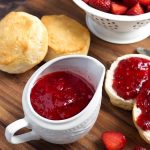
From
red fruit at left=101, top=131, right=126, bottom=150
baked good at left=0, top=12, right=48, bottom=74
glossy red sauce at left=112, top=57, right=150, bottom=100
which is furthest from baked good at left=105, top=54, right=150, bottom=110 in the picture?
baked good at left=0, top=12, right=48, bottom=74

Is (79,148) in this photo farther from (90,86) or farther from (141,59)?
(141,59)

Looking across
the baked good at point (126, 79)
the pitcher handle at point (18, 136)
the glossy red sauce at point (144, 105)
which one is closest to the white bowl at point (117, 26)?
the baked good at point (126, 79)

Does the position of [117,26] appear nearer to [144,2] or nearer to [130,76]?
[144,2]

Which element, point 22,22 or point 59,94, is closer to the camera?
point 59,94

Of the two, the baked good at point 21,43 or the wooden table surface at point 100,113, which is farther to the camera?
the baked good at point 21,43

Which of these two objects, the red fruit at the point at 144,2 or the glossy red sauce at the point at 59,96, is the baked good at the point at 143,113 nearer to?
the glossy red sauce at the point at 59,96

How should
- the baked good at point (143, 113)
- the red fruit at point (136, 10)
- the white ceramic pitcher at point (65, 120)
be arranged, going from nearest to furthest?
the white ceramic pitcher at point (65, 120), the baked good at point (143, 113), the red fruit at point (136, 10)

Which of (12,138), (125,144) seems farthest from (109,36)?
(12,138)
